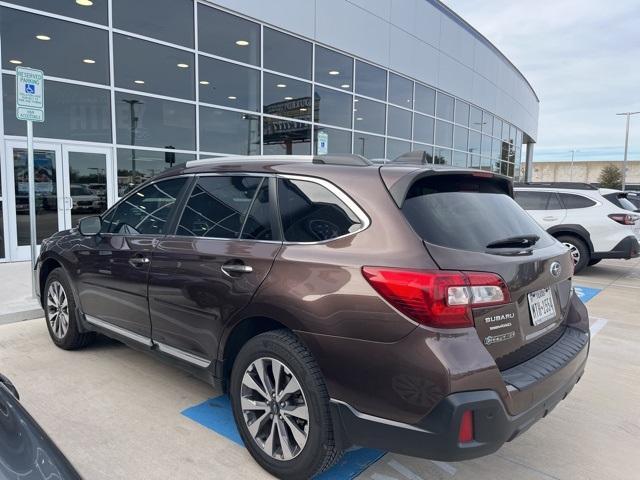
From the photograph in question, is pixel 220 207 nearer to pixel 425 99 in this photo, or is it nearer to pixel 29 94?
pixel 29 94

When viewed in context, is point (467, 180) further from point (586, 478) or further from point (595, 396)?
point (595, 396)

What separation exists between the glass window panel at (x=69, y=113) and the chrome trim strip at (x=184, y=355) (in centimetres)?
767

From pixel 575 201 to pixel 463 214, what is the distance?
8193 millimetres

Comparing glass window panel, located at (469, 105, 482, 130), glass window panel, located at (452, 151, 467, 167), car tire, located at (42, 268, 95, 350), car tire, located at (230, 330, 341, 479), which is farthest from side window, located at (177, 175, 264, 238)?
glass window panel, located at (469, 105, 482, 130)

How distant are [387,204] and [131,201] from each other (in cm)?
241

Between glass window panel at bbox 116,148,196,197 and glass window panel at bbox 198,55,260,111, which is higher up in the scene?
glass window panel at bbox 198,55,260,111

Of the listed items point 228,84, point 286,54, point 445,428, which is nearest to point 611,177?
point 286,54

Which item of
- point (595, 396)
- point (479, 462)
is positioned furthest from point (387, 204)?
point (595, 396)

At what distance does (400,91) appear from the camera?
57.9 ft

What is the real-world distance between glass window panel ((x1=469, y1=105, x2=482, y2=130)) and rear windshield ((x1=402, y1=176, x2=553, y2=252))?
21.7 meters

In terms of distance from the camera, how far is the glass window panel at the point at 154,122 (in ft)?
33.6

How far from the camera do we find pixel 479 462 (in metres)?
2.84

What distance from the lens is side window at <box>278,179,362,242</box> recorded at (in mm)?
2477

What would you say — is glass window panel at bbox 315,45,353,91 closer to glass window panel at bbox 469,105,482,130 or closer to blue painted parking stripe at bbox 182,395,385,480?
glass window panel at bbox 469,105,482,130
